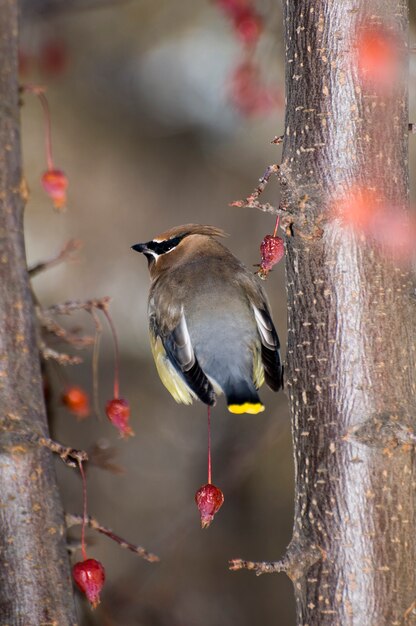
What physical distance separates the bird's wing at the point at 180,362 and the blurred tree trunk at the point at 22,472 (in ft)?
1.51

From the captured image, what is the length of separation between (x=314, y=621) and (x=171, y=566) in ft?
8.59

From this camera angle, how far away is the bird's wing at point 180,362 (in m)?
2.44

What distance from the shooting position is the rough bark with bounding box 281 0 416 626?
5.60 ft

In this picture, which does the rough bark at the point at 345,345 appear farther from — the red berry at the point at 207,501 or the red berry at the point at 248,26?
the red berry at the point at 248,26

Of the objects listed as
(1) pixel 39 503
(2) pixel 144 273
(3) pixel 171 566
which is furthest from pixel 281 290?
(1) pixel 39 503

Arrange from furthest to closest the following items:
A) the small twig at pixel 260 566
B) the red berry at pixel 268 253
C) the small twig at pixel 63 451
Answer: the red berry at pixel 268 253 → the small twig at pixel 63 451 → the small twig at pixel 260 566

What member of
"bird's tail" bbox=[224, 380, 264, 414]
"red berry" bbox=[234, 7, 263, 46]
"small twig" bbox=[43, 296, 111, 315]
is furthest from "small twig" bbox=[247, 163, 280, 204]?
"red berry" bbox=[234, 7, 263, 46]

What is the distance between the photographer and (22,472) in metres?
1.98

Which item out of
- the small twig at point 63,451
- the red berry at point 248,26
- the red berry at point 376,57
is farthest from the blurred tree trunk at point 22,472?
the red berry at point 248,26

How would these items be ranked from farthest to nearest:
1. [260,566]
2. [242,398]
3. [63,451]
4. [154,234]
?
[154,234], [242,398], [63,451], [260,566]

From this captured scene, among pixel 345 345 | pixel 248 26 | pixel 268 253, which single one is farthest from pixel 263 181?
pixel 248 26

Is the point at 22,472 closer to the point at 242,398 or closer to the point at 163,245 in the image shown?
the point at 242,398

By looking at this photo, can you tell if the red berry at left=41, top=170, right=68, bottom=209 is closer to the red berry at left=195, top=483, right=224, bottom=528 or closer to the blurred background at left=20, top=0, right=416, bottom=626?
the red berry at left=195, top=483, right=224, bottom=528

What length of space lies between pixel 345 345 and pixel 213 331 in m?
0.75
